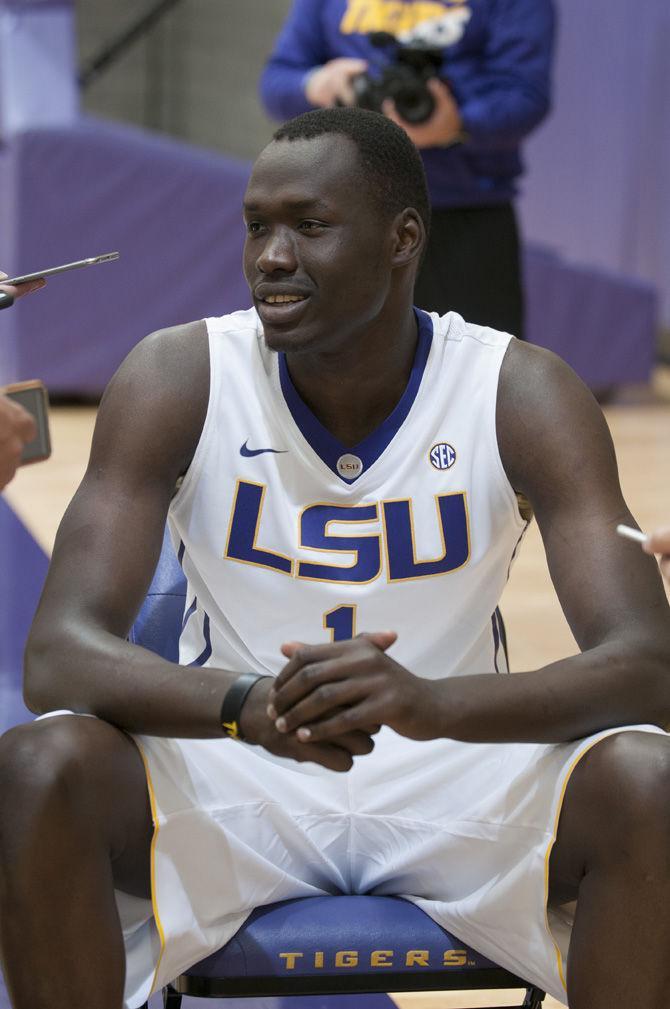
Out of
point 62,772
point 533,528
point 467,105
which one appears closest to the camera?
point 62,772

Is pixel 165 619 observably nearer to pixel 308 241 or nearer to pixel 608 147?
pixel 308 241

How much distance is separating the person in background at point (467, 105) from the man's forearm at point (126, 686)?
190cm

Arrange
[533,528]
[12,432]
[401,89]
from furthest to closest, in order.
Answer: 1. [533,528]
2. [401,89]
3. [12,432]

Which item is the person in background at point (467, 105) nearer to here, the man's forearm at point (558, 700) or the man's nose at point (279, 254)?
the man's nose at point (279, 254)

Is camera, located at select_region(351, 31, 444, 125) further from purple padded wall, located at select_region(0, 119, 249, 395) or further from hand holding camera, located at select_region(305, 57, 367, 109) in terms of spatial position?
purple padded wall, located at select_region(0, 119, 249, 395)

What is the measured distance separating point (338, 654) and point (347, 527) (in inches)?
13.6

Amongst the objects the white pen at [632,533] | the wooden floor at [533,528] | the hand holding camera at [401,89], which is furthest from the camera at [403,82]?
the white pen at [632,533]

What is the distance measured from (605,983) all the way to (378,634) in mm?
418

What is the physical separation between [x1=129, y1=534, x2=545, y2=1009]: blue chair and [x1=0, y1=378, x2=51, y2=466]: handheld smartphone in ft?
1.89

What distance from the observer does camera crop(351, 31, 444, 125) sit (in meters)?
3.45

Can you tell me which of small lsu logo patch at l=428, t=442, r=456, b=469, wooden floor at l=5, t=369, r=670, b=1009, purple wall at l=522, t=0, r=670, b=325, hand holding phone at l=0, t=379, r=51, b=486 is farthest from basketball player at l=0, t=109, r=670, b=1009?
purple wall at l=522, t=0, r=670, b=325

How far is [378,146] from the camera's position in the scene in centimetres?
197

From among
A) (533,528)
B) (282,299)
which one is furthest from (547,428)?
(533,528)

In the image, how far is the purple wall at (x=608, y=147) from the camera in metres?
9.34
